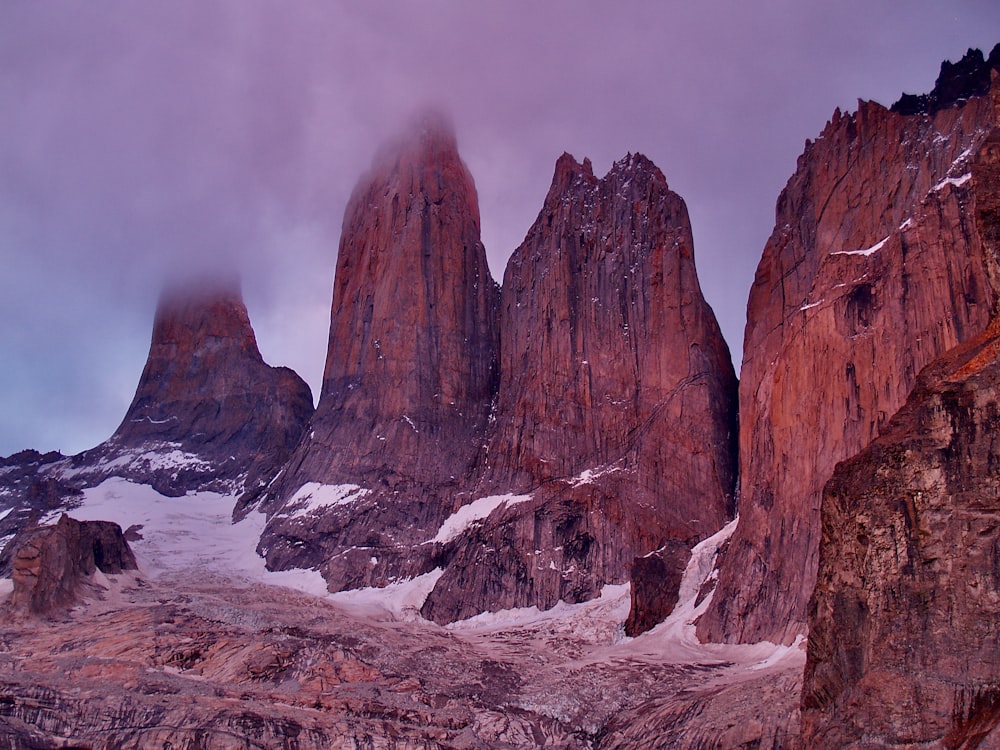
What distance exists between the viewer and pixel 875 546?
75.2 feet

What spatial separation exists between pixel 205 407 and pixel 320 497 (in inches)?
1477

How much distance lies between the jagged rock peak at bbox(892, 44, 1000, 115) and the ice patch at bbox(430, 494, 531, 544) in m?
37.2

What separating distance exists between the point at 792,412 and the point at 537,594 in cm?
2298

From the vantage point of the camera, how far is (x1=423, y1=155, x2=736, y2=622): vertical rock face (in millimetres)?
69188

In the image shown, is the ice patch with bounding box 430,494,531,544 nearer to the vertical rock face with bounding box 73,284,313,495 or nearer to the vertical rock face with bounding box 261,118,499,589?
the vertical rock face with bounding box 261,118,499,589

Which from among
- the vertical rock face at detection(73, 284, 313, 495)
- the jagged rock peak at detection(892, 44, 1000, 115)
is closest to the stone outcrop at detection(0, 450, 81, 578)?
the vertical rock face at detection(73, 284, 313, 495)

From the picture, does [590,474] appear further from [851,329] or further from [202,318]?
[202,318]

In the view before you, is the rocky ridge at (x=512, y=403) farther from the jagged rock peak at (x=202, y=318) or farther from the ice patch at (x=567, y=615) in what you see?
the jagged rock peak at (x=202, y=318)

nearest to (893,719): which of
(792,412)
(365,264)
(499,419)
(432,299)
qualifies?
(792,412)

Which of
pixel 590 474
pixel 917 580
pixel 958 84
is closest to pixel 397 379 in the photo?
pixel 590 474

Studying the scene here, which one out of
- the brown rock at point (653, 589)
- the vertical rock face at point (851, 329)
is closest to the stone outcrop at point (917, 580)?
the vertical rock face at point (851, 329)

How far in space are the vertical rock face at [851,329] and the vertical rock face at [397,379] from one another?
2999 cm

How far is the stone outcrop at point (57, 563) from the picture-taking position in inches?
2500

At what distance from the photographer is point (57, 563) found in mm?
66562
